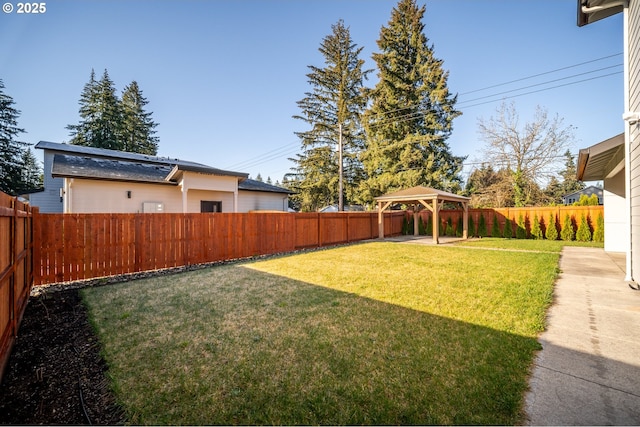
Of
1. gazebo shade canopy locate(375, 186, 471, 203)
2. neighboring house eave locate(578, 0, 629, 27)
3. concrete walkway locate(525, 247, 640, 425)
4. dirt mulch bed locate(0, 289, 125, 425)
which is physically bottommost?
dirt mulch bed locate(0, 289, 125, 425)

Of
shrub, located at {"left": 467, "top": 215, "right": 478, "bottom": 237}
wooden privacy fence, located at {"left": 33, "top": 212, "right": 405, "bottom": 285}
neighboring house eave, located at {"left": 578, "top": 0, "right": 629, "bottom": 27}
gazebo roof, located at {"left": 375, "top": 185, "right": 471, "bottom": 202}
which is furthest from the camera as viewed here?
shrub, located at {"left": 467, "top": 215, "right": 478, "bottom": 237}

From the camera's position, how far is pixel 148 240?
678 cm

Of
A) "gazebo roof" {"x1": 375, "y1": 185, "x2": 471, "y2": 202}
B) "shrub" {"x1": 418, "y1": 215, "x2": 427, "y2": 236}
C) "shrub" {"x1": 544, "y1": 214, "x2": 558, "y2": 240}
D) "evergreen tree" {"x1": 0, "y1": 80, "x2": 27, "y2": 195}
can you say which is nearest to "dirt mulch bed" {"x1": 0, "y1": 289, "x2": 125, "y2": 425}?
"gazebo roof" {"x1": 375, "y1": 185, "x2": 471, "y2": 202}

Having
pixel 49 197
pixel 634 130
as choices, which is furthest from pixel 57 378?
pixel 49 197

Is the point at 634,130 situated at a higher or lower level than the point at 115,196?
higher

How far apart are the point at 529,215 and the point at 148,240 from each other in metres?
18.0

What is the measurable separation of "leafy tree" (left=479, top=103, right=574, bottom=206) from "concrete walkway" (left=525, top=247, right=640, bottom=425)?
19303 mm

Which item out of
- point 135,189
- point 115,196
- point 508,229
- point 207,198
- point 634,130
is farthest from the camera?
Result: point 508,229

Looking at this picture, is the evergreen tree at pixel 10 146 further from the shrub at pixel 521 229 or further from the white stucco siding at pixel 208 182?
the shrub at pixel 521 229

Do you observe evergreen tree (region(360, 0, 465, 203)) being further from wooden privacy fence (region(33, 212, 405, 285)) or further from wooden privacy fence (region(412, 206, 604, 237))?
wooden privacy fence (region(33, 212, 405, 285))

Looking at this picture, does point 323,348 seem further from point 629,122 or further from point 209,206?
point 209,206

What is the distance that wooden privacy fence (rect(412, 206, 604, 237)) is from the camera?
13047mm

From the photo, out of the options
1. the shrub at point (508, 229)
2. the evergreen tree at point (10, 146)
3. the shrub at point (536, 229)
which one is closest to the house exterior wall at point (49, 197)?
the evergreen tree at point (10, 146)

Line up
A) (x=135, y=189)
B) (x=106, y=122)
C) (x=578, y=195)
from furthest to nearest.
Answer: (x=578, y=195)
(x=106, y=122)
(x=135, y=189)
